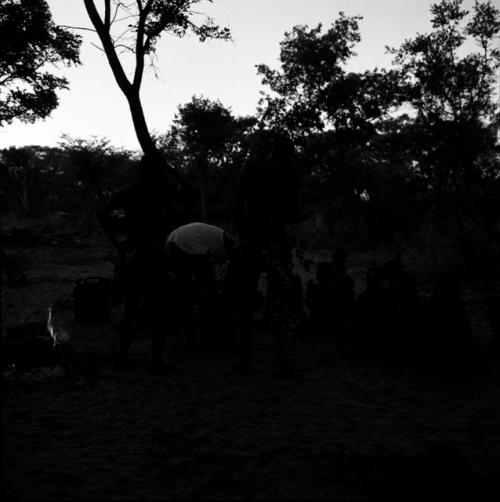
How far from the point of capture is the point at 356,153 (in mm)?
27297

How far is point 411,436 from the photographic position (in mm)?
2621

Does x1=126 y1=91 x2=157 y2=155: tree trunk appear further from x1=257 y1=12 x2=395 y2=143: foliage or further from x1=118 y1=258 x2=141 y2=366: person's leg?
x1=257 y1=12 x2=395 y2=143: foliage

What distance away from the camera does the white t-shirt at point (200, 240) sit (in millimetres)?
4320

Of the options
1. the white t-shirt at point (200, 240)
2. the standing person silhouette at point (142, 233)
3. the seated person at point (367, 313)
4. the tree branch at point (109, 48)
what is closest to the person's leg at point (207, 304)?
the white t-shirt at point (200, 240)

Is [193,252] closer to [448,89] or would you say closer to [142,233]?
[142,233]

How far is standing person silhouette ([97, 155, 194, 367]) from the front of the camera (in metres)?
4.08

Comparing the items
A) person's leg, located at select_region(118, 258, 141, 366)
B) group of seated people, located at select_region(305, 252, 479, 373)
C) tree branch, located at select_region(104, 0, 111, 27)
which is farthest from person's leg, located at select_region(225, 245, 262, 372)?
tree branch, located at select_region(104, 0, 111, 27)

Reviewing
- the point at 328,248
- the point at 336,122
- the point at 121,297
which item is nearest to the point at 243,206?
the point at 121,297

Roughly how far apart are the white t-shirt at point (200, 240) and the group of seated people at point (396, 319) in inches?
62.6

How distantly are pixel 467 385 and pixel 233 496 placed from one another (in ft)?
7.99

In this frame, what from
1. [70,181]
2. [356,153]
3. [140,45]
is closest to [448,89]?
[140,45]

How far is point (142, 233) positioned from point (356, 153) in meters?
24.8

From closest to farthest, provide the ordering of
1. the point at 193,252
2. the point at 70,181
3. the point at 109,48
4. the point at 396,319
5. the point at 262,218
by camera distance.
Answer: the point at 262,218, the point at 193,252, the point at 396,319, the point at 109,48, the point at 70,181

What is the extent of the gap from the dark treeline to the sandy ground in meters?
3.12
